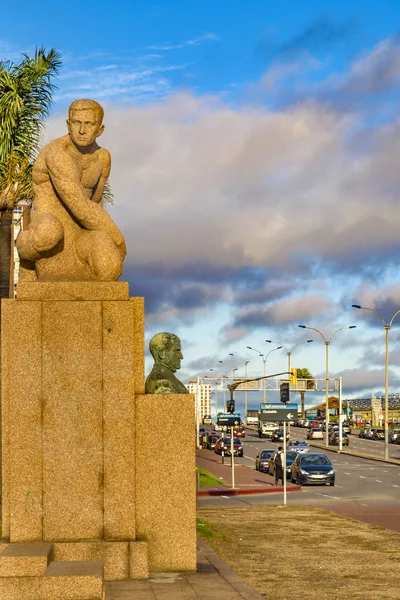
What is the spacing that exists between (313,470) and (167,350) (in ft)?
97.2

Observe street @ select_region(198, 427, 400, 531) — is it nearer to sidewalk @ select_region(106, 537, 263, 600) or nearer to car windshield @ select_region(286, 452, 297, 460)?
car windshield @ select_region(286, 452, 297, 460)

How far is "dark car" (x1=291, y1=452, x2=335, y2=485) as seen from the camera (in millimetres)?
41656

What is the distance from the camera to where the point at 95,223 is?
40.7ft

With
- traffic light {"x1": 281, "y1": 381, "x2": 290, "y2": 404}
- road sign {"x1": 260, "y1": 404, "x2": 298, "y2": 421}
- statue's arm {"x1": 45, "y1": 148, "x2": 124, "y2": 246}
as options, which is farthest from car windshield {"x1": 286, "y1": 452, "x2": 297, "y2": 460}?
statue's arm {"x1": 45, "y1": 148, "x2": 124, "y2": 246}

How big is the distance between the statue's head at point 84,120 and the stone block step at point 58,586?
493 centimetres

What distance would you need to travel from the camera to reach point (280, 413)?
30.6m

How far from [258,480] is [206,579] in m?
34.8

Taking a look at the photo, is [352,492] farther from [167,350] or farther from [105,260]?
[105,260]

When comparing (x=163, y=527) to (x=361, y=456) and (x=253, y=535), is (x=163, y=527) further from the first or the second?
(x=361, y=456)

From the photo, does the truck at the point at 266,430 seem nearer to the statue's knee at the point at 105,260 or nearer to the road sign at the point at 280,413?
the road sign at the point at 280,413

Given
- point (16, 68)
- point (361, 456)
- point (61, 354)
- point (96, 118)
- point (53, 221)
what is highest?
point (16, 68)

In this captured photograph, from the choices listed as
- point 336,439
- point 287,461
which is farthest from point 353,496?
point 336,439

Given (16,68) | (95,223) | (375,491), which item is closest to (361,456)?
(375,491)

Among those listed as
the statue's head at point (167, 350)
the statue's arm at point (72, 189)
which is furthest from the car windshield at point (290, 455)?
the statue's arm at point (72, 189)
